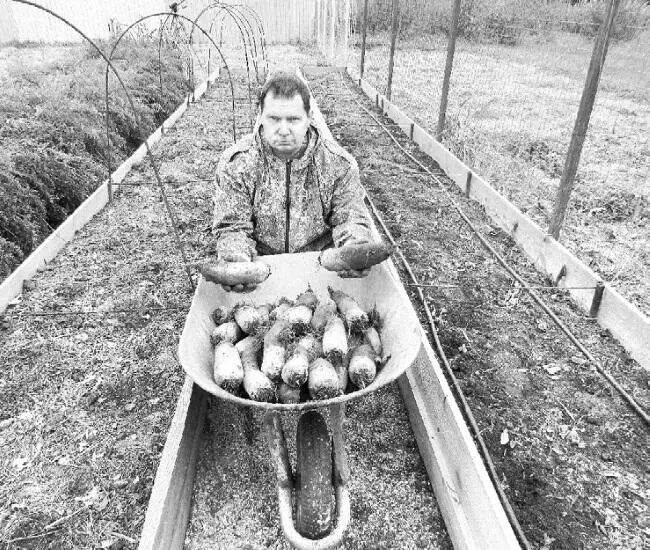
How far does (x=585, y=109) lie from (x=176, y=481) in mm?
3898

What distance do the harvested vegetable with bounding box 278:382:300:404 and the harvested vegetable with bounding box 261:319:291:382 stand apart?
0.22 feet

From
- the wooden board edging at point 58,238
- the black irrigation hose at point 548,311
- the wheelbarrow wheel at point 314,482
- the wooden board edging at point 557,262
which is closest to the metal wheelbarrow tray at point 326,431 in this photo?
the wheelbarrow wheel at point 314,482

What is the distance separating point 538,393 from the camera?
9.94 ft

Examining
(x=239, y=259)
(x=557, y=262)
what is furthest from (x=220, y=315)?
(x=557, y=262)

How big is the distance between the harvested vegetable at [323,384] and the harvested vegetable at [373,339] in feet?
1.17

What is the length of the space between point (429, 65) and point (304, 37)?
9412 millimetres

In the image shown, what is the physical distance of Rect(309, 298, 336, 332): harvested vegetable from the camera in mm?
2369

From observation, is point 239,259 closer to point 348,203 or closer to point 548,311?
point 348,203

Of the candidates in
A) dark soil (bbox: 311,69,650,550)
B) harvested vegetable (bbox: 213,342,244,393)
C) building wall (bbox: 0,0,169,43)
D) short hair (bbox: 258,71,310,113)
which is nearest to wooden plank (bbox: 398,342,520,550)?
dark soil (bbox: 311,69,650,550)

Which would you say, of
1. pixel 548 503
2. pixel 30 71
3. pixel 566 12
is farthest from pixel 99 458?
pixel 566 12

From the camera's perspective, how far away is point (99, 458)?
2604mm

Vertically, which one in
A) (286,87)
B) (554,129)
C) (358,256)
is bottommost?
(554,129)

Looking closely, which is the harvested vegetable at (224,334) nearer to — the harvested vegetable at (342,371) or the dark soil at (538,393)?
the harvested vegetable at (342,371)

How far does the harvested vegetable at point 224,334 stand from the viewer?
2.33m
